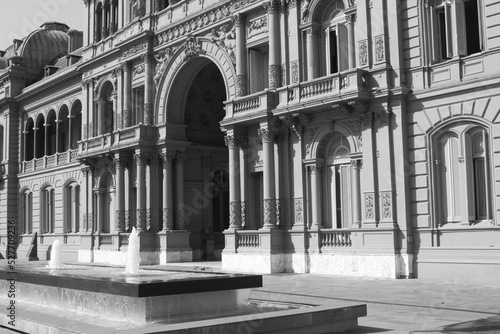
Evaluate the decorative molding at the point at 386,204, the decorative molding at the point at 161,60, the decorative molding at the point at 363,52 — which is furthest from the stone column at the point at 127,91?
the decorative molding at the point at 386,204

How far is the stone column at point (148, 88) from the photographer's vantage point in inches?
1359

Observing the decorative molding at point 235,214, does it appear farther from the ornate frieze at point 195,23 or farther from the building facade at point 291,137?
the ornate frieze at point 195,23

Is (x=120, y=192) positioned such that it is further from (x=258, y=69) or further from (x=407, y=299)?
(x=407, y=299)

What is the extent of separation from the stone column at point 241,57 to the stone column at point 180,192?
641 cm

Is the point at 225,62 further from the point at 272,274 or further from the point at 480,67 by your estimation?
the point at 480,67

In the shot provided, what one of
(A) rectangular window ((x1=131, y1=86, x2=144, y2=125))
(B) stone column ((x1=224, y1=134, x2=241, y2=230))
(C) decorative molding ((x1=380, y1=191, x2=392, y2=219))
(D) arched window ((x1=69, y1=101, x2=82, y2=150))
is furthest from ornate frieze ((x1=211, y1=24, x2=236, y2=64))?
(D) arched window ((x1=69, y1=101, x2=82, y2=150))

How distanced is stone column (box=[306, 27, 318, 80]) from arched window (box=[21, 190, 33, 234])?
A: 28.0 m

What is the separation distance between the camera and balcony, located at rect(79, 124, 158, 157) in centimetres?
3403

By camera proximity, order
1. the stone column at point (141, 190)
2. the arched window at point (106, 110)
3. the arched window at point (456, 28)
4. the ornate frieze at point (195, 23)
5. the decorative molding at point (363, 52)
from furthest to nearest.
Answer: the arched window at point (106, 110) → the stone column at point (141, 190) → the ornate frieze at point (195, 23) → the decorative molding at point (363, 52) → the arched window at point (456, 28)

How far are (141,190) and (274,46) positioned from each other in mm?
11260

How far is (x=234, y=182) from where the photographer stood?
28812 mm

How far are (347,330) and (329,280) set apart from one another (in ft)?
36.6

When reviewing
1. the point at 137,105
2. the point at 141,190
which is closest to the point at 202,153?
the point at 141,190

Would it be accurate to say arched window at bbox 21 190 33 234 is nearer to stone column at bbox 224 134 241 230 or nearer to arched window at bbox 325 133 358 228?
stone column at bbox 224 134 241 230
